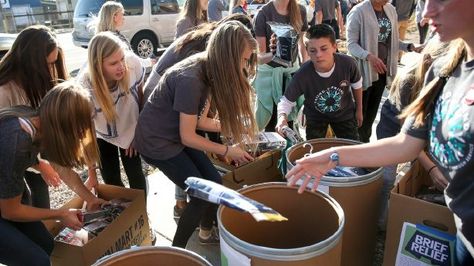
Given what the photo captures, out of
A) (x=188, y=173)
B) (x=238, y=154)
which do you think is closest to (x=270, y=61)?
(x=238, y=154)

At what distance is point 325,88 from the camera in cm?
274

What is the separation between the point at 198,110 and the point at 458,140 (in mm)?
1258

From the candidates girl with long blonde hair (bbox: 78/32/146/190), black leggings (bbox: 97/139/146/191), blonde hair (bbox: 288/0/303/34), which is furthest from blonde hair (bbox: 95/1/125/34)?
black leggings (bbox: 97/139/146/191)

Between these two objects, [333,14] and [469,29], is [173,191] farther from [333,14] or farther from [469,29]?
[333,14]

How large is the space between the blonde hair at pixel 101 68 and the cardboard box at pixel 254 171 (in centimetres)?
76

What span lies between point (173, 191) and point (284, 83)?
133cm

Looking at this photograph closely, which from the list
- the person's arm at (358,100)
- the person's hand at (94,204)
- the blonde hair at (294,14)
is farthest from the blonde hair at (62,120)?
the blonde hair at (294,14)

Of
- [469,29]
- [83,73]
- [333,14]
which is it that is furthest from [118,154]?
[333,14]

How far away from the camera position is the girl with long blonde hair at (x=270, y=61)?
11.7ft

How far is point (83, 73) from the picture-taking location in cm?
254

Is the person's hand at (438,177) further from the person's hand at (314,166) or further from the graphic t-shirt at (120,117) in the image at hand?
the graphic t-shirt at (120,117)

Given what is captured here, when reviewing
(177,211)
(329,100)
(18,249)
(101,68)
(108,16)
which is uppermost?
(108,16)

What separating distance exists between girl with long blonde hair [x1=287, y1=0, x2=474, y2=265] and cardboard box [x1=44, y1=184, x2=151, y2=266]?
96 cm

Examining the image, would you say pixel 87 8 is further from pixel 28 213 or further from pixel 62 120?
pixel 28 213
